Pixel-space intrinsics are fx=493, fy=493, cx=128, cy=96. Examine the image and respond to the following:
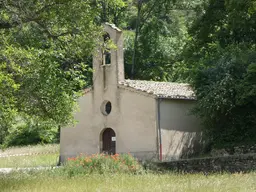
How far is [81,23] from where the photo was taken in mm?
17375

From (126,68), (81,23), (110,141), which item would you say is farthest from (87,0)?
(126,68)

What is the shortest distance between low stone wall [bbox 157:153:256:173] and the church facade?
13.3 ft

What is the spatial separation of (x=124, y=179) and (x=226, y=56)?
43.1 feet

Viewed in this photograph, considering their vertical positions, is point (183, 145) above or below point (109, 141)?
below

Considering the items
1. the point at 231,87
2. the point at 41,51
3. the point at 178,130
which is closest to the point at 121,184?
the point at 41,51

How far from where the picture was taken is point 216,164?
21562 millimetres

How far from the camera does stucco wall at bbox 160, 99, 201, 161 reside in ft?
89.2

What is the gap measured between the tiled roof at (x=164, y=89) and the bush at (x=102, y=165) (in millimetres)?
6991

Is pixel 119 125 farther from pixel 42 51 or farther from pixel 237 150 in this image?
pixel 42 51

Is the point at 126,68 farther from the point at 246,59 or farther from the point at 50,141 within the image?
the point at 246,59

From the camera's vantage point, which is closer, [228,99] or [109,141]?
[228,99]

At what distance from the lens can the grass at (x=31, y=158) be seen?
3023 centimetres

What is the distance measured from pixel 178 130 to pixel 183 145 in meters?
0.92

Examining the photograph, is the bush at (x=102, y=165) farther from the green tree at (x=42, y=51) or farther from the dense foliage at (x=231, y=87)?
the dense foliage at (x=231, y=87)
